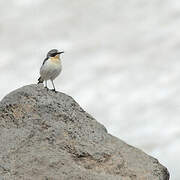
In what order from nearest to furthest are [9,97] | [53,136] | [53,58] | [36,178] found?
1. [36,178]
2. [53,136]
3. [9,97]
4. [53,58]

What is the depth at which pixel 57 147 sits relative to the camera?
9648 millimetres

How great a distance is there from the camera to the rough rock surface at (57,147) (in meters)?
9.31

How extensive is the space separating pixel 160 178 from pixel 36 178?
2454 mm

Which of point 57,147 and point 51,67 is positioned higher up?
point 51,67

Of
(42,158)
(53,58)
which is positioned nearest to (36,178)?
(42,158)

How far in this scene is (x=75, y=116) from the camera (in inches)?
415

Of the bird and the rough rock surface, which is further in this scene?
the bird

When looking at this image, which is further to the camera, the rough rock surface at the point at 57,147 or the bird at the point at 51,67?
the bird at the point at 51,67

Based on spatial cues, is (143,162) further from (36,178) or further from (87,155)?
(36,178)

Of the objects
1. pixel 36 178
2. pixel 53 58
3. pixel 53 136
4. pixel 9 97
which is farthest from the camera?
pixel 53 58

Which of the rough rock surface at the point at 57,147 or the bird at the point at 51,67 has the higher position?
the bird at the point at 51,67

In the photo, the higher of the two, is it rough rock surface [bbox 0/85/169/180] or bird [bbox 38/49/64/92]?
bird [bbox 38/49/64/92]

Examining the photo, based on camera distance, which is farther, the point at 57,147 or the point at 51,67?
the point at 51,67

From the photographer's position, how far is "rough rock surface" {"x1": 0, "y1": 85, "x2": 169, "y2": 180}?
931 cm
